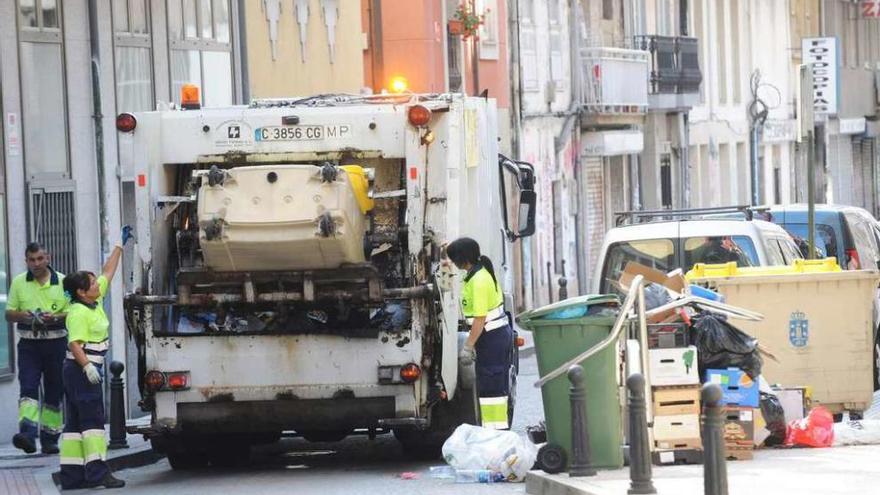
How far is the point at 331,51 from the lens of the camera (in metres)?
29.5

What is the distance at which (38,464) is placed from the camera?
17094mm

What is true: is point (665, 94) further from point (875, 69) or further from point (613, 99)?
point (875, 69)

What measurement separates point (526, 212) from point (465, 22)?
55.3 ft

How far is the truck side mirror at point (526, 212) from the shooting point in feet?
62.0

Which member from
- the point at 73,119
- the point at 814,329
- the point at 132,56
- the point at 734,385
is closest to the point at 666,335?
the point at 734,385

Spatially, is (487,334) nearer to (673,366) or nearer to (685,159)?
(673,366)

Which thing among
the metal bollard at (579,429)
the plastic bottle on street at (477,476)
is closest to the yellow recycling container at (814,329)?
the plastic bottle on street at (477,476)

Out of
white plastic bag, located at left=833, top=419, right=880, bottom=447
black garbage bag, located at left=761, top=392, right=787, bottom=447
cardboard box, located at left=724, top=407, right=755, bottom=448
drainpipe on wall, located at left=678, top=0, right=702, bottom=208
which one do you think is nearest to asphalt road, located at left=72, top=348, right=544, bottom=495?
cardboard box, located at left=724, top=407, right=755, bottom=448

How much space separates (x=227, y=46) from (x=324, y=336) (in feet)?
33.6

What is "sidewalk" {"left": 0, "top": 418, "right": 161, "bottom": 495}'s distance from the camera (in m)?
15.6

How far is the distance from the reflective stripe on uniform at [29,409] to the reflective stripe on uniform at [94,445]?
7.81ft

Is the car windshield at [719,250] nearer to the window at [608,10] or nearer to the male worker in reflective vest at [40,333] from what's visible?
the male worker in reflective vest at [40,333]

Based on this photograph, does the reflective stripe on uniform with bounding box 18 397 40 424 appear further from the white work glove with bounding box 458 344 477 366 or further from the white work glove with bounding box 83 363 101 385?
the white work glove with bounding box 458 344 477 366

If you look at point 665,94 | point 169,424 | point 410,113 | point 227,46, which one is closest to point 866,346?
point 410,113
